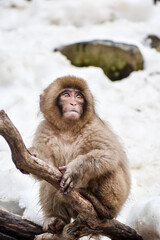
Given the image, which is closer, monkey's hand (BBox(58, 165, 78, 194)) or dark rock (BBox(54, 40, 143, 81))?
monkey's hand (BBox(58, 165, 78, 194))

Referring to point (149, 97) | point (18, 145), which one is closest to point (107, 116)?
point (149, 97)

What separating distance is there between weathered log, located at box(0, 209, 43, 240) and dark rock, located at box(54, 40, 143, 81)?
4800 mm

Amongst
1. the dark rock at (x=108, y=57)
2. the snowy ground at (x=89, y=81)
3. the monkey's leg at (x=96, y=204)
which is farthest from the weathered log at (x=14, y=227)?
the dark rock at (x=108, y=57)

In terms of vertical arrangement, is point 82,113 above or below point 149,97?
above

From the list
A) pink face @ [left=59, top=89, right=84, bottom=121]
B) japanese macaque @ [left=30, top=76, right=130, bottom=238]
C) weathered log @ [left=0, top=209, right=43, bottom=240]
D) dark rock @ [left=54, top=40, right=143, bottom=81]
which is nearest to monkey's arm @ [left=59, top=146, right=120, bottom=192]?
japanese macaque @ [left=30, top=76, right=130, bottom=238]

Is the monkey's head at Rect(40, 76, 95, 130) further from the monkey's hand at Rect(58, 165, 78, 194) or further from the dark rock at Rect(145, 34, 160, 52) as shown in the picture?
the dark rock at Rect(145, 34, 160, 52)

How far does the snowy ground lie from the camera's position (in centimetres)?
562

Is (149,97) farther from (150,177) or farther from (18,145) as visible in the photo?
(18,145)

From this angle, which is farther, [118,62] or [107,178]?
[118,62]

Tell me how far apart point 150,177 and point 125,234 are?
6.21 feet

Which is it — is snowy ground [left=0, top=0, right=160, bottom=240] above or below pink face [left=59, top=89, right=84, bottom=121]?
below

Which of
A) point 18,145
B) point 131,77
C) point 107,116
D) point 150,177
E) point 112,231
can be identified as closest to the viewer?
point 18,145

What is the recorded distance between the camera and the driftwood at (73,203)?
10.8 feet

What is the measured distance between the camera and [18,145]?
3.34 metres
